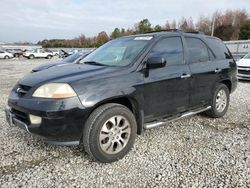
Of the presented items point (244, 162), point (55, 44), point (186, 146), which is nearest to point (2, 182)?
point (186, 146)

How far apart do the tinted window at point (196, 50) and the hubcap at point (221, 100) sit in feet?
2.78

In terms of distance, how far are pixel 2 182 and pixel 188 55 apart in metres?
3.30

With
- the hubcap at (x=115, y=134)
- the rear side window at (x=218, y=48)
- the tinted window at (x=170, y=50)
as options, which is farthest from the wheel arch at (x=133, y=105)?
the rear side window at (x=218, y=48)

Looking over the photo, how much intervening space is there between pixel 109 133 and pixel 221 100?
2.90 meters

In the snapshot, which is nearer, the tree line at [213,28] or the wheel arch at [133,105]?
the wheel arch at [133,105]

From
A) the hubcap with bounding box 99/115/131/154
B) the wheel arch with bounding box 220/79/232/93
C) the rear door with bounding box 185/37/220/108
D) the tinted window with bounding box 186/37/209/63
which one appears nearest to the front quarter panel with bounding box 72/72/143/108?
the hubcap with bounding box 99/115/131/154

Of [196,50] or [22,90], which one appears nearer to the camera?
[22,90]

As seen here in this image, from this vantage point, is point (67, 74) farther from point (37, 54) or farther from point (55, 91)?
point (37, 54)

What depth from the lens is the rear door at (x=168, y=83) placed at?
142 inches

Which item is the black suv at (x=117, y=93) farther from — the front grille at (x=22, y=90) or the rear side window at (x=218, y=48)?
the rear side window at (x=218, y=48)

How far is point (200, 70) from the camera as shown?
4.38 m

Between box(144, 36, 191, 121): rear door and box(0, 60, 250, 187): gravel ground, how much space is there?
20.9 inches

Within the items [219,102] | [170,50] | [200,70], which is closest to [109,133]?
[170,50]

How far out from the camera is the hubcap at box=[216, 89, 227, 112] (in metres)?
5.02
